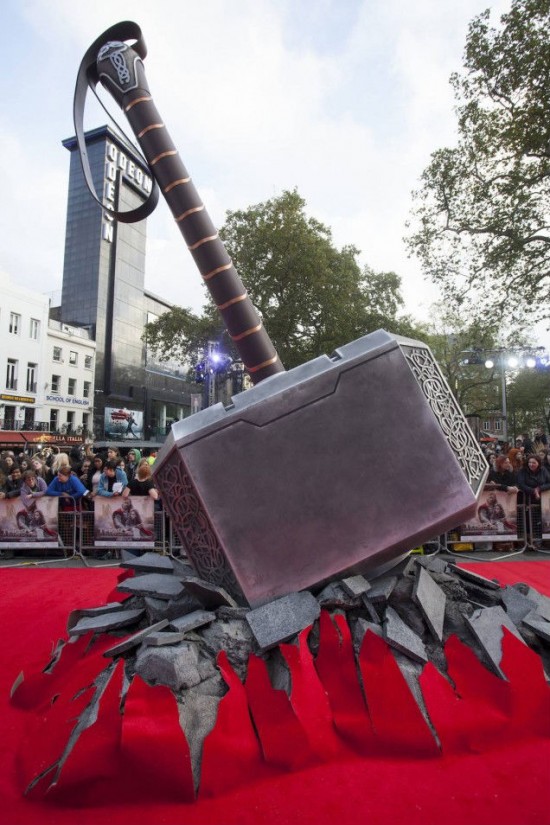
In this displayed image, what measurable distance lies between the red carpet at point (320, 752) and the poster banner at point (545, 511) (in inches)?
250

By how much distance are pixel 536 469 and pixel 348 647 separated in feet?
23.1

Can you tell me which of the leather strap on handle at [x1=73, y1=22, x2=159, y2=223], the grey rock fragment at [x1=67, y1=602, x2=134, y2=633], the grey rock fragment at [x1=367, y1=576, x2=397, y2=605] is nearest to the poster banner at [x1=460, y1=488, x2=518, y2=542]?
the grey rock fragment at [x1=367, y1=576, x2=397, y2=605]

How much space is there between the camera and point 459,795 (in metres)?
2.23

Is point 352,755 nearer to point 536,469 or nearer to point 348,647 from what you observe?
point 348,647

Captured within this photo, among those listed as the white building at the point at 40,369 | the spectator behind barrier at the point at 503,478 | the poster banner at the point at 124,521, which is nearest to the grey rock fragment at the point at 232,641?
the poster banner at the point at 124,521

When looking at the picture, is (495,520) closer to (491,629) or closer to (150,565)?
(491,629)

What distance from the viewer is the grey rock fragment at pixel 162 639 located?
9.52 feet

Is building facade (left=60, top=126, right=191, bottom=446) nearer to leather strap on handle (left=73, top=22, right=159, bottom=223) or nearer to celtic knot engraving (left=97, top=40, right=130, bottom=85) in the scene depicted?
leather strap on handle (left=73, top=22, right=159, bottom=223)

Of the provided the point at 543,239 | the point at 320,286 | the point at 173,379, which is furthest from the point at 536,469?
the point at 173,379

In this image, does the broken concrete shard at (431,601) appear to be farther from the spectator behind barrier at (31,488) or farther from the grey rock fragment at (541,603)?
the spectator behind barrier at (31,488)

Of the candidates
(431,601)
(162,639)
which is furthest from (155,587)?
(431,601)

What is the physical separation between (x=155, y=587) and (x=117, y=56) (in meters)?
5.83

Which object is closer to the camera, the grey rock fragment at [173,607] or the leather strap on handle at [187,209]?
the grey rock fragment at [173,607]

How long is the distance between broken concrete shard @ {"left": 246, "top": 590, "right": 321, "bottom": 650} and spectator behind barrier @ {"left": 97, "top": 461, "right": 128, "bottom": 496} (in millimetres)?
6122
